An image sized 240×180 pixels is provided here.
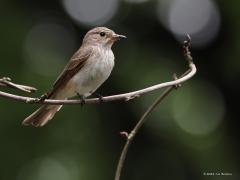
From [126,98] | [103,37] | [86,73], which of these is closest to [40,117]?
[86,73]

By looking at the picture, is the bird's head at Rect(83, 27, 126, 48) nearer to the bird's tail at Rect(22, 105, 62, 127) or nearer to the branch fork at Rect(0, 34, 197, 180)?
the bird's tail at Rect(22, 105, 62, 127)

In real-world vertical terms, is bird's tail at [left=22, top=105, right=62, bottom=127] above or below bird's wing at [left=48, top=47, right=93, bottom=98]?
below

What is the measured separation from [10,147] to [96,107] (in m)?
1.56

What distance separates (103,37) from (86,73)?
1.44ft

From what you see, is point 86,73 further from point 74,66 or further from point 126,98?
point 126,98

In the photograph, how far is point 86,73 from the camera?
5.05 m

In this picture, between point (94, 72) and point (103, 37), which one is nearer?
point (94, 72)

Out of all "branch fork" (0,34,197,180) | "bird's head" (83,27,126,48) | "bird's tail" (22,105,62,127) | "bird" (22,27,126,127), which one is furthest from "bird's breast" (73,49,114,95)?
"branch fork" (0,34,197,180)

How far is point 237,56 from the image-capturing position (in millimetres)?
9547

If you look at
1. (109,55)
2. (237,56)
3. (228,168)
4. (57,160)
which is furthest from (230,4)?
(109,55)

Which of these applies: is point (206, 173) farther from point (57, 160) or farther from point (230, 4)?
point (230, 4)

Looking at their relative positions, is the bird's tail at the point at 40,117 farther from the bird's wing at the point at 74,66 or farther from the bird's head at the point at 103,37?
the bird's head at the point at 103,37

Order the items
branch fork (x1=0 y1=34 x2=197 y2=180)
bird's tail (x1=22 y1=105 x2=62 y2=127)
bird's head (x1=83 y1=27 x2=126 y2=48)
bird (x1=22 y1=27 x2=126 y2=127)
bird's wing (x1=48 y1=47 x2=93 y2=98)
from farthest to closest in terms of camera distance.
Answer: bird's head (x1=83 y1=27 x2=126 y2=48)
bird's wing (x1=48 y1=47 x2=93 y2=98)
bird (x1=22 y1=27 x2=126 y2=127)
bird's tail (x1=22 y1=105 x2=62 y2=127)
branch fork (x1=0 y1=34 x2=197 y2=180)

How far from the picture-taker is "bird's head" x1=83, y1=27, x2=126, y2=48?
17.4 feet
